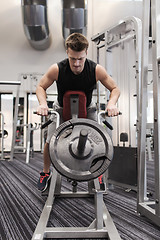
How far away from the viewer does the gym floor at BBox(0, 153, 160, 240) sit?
1.37 metres

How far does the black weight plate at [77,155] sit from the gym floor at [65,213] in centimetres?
46

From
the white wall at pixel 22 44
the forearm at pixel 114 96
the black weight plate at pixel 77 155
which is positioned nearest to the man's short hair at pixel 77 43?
the forearm at pixel 114 96

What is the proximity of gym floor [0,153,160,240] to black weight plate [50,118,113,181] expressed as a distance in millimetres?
458

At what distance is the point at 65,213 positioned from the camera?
1704 millimetres

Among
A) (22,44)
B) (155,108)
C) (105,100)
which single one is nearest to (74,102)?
(155,108)

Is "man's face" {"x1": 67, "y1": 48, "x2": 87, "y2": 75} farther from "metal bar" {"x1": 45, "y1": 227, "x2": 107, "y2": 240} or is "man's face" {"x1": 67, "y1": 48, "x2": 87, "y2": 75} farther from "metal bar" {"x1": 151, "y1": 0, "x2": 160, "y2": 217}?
"metal bar" {"x1": 45, "y1": 227, "x2": 107, "y2": 240}

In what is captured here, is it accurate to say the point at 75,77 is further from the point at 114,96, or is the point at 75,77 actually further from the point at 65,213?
the point at 65,213

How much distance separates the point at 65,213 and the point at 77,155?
2.42 ft

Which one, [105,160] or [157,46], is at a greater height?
[157,46]

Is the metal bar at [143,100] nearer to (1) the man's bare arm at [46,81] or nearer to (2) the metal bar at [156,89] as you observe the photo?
(2) the metal bar at [156,89]

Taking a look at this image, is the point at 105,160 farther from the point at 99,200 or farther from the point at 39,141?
the point at 39,141

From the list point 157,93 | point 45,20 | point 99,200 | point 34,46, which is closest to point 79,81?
point 157,93

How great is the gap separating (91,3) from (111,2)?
2.37ft

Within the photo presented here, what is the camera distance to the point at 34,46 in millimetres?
5934
